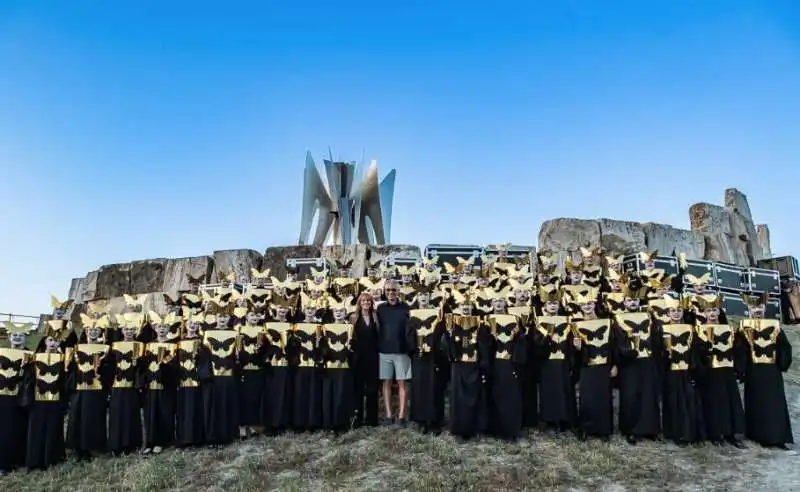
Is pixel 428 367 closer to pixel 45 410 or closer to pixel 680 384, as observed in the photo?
pixel 680 384

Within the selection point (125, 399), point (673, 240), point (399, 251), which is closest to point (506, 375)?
point (125, 399)

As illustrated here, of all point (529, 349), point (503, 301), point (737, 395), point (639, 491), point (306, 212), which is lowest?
point (639, 491)

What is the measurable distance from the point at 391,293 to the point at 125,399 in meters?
4.13

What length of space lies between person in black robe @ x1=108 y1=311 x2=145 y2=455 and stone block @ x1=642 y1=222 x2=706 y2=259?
1301 cm

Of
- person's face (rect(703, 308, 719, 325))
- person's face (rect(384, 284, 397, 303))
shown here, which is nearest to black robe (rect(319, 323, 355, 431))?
person's face (rect(384, 284, 397, 303))

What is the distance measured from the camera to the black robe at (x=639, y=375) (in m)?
10.3

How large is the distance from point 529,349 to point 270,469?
12.6ft

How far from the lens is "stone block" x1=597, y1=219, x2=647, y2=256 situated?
19.1 metres

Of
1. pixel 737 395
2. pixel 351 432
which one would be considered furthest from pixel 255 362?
pixel 737 395

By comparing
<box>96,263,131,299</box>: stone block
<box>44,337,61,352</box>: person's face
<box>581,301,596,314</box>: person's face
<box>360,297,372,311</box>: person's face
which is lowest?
<box>44,337,61,352</box>: person's face

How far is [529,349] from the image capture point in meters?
10.8

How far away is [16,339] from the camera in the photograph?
442 inches

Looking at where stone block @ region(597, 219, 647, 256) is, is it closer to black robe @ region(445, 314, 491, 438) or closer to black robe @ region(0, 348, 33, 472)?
black robe @ region(445, 314, 491, 438)

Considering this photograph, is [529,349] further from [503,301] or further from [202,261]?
[202,261]
